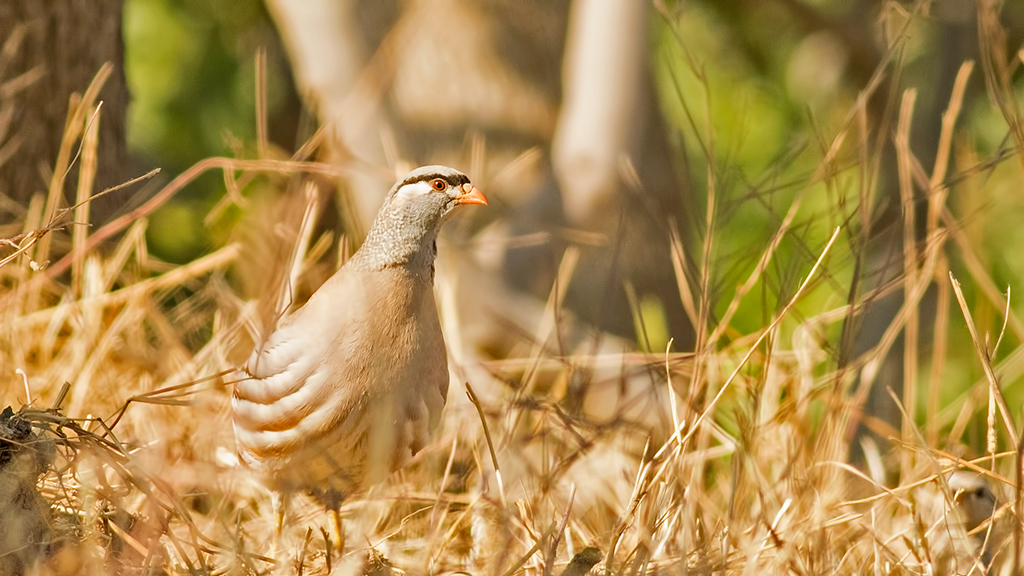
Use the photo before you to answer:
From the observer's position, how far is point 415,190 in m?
2.91

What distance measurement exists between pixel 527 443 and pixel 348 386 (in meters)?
0.51

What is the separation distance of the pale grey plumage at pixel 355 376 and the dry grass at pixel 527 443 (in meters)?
0.14

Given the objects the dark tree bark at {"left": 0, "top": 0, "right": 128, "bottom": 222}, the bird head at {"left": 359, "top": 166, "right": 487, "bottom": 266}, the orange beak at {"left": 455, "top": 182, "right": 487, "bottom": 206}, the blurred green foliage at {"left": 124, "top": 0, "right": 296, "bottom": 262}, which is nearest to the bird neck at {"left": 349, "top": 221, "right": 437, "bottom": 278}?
the bird head at {"left": 359, "top": 166, "right": 487, "bottom": 266}

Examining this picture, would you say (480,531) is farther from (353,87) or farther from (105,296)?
(353,87)

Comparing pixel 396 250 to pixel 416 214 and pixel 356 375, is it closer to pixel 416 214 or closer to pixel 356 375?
pixel 416 214

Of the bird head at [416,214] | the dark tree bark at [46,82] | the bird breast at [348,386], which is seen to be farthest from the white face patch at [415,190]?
the dark tree bark at [46,82]

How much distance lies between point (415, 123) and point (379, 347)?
10.5ft

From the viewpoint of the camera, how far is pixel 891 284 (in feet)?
9.22

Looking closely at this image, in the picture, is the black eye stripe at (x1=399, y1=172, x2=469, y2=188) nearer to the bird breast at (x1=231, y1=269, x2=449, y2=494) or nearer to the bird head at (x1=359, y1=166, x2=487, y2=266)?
the bird head at (x1=359, y1=166, x2=487, y2=266)

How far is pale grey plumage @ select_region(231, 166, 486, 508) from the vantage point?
262 cm

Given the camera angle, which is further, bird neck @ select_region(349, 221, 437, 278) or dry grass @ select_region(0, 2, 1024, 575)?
bird neck @ select_region(349, 221, 437, 278)

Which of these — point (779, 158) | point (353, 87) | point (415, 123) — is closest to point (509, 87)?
point (415, 123)

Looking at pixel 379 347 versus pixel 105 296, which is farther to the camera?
pixel 105 296

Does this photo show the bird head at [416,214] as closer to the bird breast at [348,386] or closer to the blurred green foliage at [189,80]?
the bird breast at [348,386]
